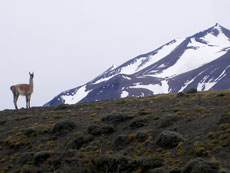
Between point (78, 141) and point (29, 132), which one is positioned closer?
point (78, 141)

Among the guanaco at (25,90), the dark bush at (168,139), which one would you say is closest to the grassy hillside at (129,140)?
the dark bush at (168,139)

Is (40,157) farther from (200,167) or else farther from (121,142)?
(200,167)

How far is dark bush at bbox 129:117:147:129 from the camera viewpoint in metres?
19.1

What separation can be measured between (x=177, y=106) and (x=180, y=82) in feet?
580

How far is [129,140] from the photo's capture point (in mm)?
17000

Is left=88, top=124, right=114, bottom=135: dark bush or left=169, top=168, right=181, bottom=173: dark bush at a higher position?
left=88, top=124, right=114, bottom=135: dark bush

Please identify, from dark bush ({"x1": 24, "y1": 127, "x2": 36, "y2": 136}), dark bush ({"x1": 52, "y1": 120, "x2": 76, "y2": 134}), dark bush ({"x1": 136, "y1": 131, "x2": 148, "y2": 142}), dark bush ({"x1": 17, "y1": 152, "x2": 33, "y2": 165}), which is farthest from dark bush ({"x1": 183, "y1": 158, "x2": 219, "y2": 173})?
dark bush ({"x1": 24, "y1": 127, "x2": 36, "y2": 136})

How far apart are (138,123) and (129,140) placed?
7.82ft

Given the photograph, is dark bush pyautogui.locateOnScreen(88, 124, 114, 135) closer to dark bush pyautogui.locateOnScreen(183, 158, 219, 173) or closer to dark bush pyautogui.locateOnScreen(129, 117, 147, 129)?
dark bush pyautogui.locateOnScreen(129, 117, 147, 129)

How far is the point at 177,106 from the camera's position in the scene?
22.2 m

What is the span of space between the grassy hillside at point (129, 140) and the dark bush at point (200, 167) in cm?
3

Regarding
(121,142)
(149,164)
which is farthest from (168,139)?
(121,142)

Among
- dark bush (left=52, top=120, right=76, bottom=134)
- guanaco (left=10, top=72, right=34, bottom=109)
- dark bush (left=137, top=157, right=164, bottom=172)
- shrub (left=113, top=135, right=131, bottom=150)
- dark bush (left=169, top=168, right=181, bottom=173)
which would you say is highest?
guanaco (left=10, top=72, right=34, bottom=109)

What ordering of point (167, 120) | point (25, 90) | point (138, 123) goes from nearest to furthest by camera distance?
point (167, 120) < point (138, 123) < point (25, 90)
